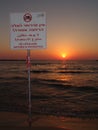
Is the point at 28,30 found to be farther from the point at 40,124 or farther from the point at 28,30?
the point at 40,124

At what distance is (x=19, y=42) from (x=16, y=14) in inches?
30.3

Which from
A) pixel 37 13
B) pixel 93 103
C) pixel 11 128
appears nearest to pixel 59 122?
pixel 11 128

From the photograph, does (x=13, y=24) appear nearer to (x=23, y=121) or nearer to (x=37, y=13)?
(x=37, y=13)

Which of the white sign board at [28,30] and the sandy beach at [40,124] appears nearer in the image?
the white sign board at [28,30]

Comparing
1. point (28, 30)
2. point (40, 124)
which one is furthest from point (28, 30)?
point (40, 124)

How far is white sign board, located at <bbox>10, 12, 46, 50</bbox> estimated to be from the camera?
26.9 feet

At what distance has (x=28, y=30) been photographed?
8297mm

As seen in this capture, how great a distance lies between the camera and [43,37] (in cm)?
823

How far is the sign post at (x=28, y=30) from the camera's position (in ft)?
Answer: 26.9

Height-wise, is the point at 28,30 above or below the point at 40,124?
above

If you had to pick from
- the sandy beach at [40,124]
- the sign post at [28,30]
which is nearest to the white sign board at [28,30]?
the sign post at [28,30]

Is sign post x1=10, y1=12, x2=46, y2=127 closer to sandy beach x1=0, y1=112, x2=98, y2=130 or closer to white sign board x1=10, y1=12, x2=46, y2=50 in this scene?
white sign board x1=10, y1=12, x2=46, y2=50

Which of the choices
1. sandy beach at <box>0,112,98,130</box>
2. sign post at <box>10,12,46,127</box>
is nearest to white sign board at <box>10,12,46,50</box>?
sign post at <box>10,12,46,127</box>

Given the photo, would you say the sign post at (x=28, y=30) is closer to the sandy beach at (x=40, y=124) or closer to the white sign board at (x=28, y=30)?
the white sign board at (x=28, y=30)
